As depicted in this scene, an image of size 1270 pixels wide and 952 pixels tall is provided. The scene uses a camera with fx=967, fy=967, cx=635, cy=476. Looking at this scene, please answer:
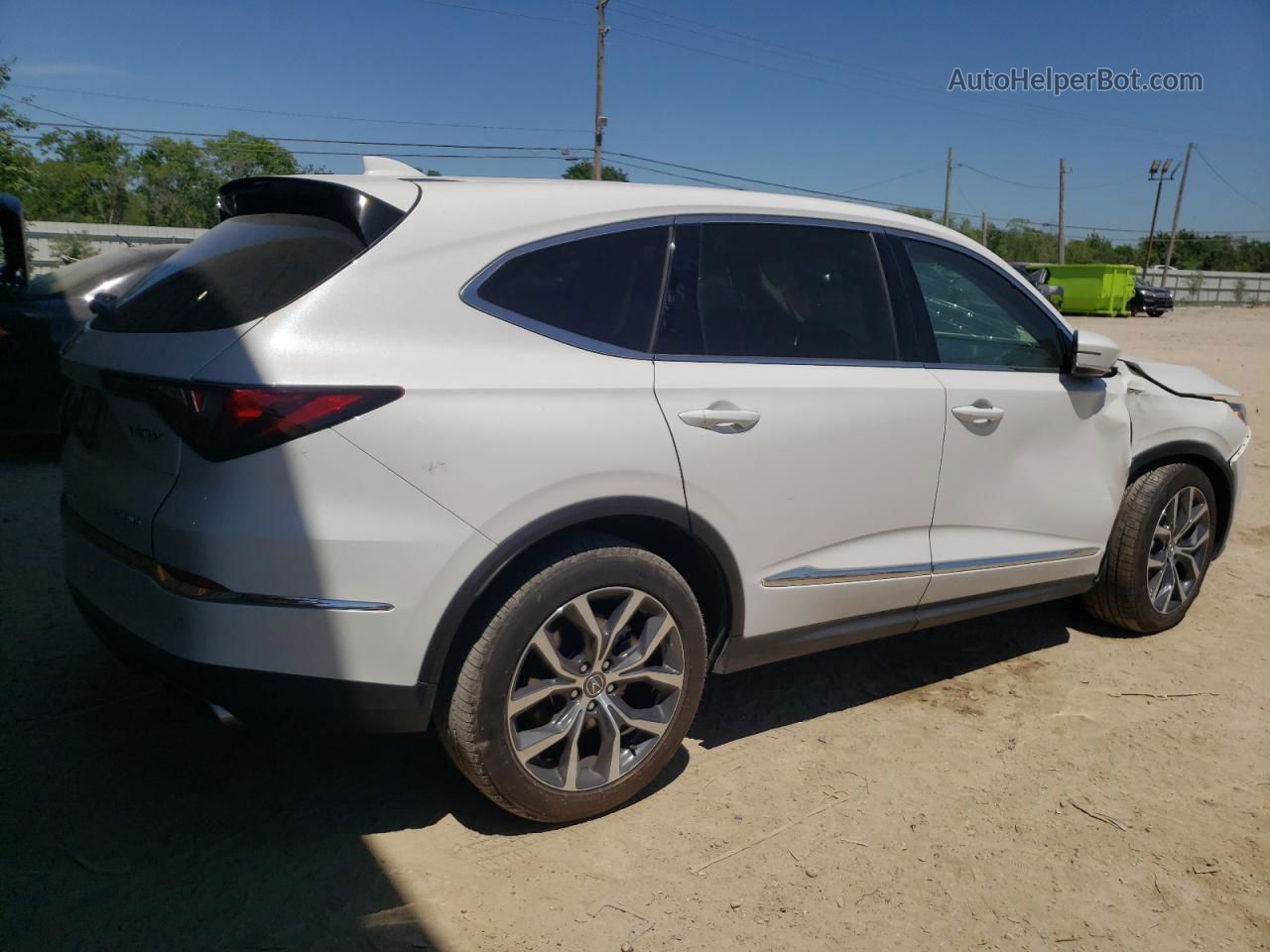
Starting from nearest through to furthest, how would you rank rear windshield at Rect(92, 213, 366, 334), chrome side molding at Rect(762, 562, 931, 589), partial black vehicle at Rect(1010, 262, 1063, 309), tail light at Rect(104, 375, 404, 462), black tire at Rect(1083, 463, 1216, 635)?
tail light at Rect(104, 375, 404, 462)
rear windshield at Rect(92, 213, 366, 334)
chrome side molding at Rect(762, 562, 931, 589)
black tire at Rect(1083, 463, 1216, 635)
partial black vehicle at Rect(1010, 262, 1063, 309)

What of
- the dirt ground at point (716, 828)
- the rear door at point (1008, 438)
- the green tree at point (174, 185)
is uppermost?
the green tree at point (174, 185)

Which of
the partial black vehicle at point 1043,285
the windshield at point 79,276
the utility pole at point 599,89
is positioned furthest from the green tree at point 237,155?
the windshield at point 79,276

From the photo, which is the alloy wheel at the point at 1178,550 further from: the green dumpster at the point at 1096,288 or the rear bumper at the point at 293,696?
the green dumpster at the point at 1096,288

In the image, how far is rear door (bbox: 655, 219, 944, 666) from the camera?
9.43 ft

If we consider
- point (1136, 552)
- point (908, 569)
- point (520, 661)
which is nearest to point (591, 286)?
point (520, 661)

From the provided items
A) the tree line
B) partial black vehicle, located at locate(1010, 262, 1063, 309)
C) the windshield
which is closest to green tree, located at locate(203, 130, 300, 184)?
the tree line

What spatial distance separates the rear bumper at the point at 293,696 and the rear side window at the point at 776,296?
1226 millimetres

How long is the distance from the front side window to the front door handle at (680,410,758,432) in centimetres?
104

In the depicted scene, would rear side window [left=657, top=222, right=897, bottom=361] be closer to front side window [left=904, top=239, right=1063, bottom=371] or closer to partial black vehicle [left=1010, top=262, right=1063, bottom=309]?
front side window [left=904, top=239, right=1063, bottom=371]

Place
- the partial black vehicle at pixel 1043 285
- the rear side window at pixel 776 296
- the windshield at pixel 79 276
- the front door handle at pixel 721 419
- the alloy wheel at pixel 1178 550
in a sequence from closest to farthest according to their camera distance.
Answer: the front door handle at pixel 721 419
the rear side window at pixel 776 296
the alloy wheel at pixel 1178 550
the windshield at pixel 79 276
the partial black vehicle at pixel 1043 285

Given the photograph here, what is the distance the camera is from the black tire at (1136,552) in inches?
169

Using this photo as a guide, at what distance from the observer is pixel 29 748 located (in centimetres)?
308

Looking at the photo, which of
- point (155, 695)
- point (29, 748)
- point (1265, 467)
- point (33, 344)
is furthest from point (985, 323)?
point (33, 344)

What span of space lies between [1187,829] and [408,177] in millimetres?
3095
